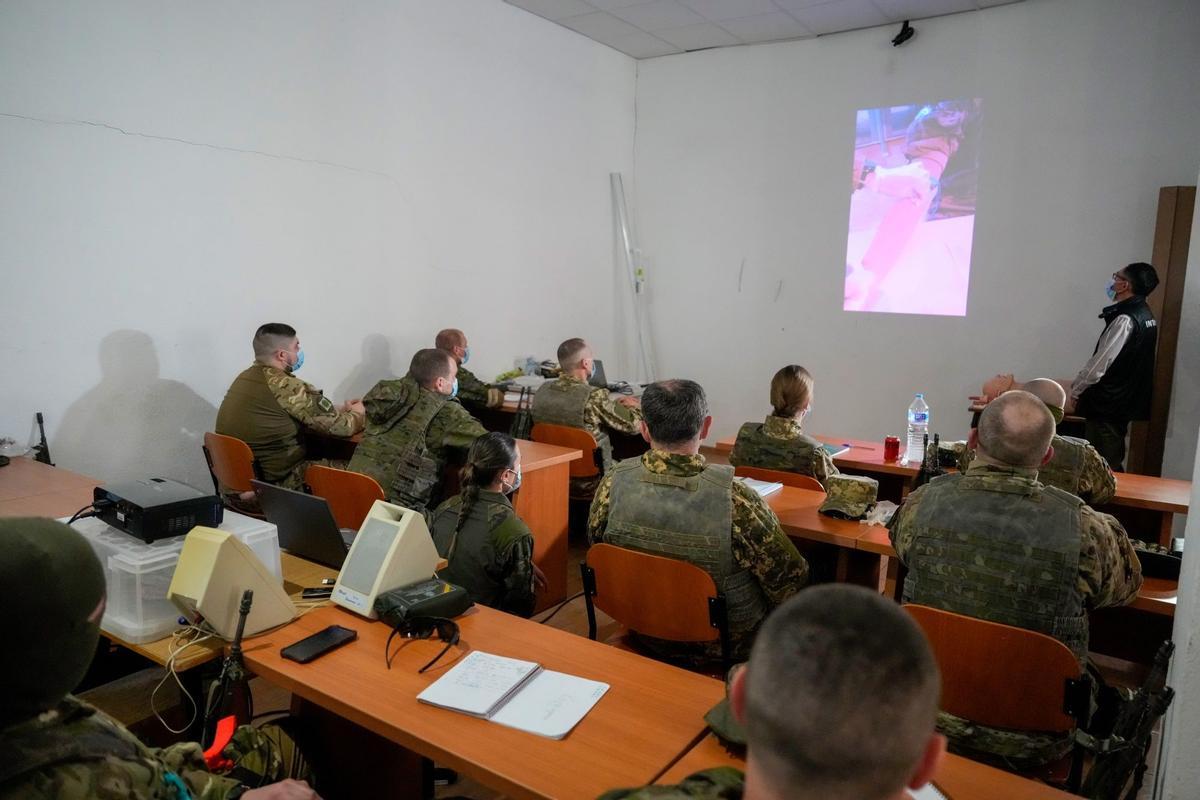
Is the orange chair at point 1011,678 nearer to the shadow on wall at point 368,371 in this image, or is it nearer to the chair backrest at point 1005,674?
the chair backrest at point 1005,674

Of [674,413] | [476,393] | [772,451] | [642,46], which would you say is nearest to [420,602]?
[674,413]

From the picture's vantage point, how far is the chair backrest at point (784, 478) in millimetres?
3322

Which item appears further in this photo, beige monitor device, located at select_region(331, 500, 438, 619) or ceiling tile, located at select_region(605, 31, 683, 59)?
ceiling tile, located at select_region(605, 31, 683, 59)

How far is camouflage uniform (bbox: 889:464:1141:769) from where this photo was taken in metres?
1.92

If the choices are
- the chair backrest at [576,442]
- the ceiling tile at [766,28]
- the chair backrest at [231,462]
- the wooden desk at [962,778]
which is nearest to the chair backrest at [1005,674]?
the wooden desk at [962,778]

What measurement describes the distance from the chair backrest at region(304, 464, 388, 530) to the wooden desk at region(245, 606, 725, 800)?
1.16 m

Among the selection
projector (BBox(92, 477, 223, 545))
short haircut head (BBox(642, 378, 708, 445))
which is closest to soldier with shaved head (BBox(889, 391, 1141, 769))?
short haircut head (BBox(642, 378, 708, 445))

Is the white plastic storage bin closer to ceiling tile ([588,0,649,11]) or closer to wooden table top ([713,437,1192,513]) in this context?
wooden table top ([713,437,1192,513])

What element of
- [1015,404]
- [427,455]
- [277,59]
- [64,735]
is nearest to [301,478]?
[427,455]

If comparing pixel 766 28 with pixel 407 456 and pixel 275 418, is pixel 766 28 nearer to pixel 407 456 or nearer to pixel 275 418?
pixel 407 456

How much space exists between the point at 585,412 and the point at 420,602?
2.68m

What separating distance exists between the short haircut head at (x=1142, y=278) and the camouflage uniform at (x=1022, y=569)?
3.49 m

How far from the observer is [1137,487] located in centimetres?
340

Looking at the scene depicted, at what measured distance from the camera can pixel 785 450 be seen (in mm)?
3527
